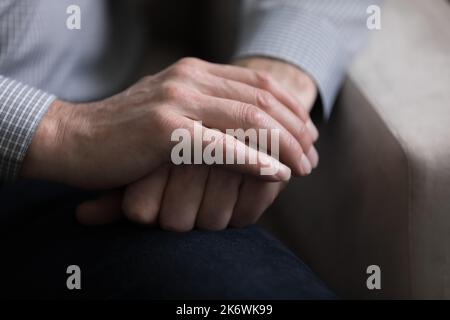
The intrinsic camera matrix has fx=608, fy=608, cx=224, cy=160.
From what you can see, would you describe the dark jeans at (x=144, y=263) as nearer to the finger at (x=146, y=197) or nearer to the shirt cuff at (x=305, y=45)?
the finger at (x=146, y=197)

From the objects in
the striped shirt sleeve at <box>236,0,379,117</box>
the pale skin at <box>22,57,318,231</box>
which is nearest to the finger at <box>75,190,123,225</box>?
the pale skin at <box>22,57,318,231</box>

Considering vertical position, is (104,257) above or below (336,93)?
below

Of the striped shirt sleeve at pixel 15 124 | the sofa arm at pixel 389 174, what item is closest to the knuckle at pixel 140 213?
the striped shirt sleeve at pixel 15 124

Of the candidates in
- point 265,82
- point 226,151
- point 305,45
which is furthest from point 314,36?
point 226,151

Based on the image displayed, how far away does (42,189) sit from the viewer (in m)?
0.65

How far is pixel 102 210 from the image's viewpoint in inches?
22.1

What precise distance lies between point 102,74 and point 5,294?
31cm

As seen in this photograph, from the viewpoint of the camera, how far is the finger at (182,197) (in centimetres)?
54

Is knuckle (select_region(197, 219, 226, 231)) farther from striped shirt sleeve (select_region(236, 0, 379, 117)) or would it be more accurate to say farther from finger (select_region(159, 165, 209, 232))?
striped shirt sleeve (select_region(236, 0, 379, 117))

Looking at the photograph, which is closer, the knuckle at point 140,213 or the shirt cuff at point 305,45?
the knuckle at point 140,213

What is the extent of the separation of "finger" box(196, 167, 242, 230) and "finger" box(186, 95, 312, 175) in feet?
0.14

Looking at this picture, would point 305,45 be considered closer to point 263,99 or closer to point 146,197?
point 263,99

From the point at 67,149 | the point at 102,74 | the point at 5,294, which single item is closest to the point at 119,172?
the point at 67,149

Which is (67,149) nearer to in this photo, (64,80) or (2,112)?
(2,112)
